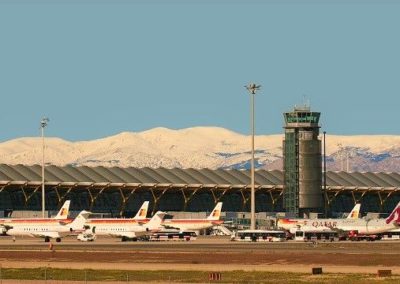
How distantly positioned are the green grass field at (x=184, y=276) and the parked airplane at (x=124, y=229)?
82.4m

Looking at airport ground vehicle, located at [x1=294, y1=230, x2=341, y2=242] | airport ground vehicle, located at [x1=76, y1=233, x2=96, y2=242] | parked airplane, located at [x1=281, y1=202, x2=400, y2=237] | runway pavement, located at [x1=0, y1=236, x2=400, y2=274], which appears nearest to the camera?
runway pavement, located at [x1=0, y1=236, x2=400, y2=274]

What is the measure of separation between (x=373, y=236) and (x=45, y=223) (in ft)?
170

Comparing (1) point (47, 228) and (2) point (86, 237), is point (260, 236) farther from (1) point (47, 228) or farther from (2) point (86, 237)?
(1) point (47, 228)

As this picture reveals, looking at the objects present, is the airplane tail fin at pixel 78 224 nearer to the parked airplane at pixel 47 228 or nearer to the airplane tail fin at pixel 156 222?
the parked airplane at pixel 47 228

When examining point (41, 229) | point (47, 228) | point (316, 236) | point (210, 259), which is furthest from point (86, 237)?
point (210, 259)

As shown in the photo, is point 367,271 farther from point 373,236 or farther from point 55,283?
point 373,236

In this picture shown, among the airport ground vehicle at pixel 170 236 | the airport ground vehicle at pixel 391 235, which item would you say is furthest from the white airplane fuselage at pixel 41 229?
the airport ground vehicle at pixel 391 235

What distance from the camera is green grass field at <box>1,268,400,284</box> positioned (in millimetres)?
84125

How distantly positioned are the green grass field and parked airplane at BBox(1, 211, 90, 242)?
84.2m

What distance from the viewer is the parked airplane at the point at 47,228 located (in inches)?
7205

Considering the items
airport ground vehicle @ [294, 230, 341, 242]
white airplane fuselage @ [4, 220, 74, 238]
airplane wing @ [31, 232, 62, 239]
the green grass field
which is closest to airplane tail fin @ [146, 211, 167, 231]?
white airplane fuselage @ [4, 220, 74, 238]

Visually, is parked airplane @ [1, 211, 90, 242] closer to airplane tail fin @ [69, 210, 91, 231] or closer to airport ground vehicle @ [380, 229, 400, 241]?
airplane tail fin @ [69, 210, 91, 231]

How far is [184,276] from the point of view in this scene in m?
89.9

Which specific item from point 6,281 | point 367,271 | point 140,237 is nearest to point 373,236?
point 140,237
